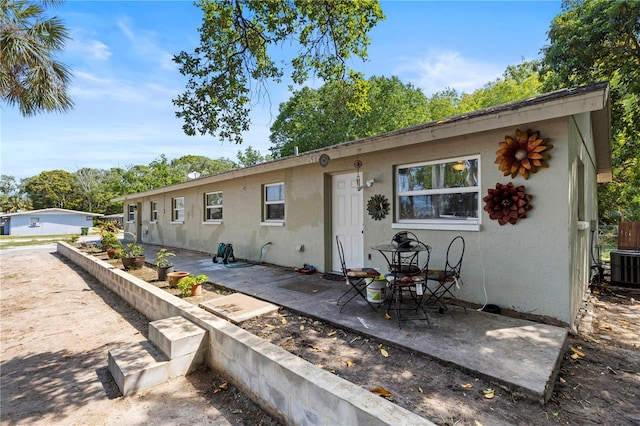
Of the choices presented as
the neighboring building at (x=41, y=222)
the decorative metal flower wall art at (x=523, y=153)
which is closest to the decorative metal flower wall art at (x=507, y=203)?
the decorative metal flower wall art at (x=523, y=153)

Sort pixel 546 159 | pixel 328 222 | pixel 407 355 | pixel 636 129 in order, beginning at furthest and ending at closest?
pixel 636 129, pixel 328 222, pixel 546 159, pixel 407 355

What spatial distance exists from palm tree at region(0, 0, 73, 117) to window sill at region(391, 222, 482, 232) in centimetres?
929

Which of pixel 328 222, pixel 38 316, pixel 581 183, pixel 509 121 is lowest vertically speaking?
pixel 38 316

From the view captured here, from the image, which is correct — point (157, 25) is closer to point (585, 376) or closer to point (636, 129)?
point (585, 376)

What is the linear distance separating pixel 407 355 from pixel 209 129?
190 inches

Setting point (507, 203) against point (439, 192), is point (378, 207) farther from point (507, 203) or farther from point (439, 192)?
point (507, 203)

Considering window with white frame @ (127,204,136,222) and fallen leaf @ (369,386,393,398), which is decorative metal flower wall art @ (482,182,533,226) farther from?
window with white frame @ (127,204,136,222)

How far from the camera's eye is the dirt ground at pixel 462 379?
2.22 metres

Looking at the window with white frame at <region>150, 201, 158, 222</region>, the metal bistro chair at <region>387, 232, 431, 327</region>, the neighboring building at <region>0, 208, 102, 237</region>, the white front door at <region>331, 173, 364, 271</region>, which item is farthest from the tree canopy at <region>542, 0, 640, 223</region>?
the neighboring building at <region>0, 208, 102, 237</region>

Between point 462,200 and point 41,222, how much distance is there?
43085 mm

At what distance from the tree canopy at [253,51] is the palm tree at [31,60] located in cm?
524

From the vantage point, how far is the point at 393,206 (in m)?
5.55

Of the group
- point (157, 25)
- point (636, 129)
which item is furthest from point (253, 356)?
point (636, 129)

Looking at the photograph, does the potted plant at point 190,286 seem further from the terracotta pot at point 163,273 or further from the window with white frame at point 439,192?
the window with white frame at point 439,192
